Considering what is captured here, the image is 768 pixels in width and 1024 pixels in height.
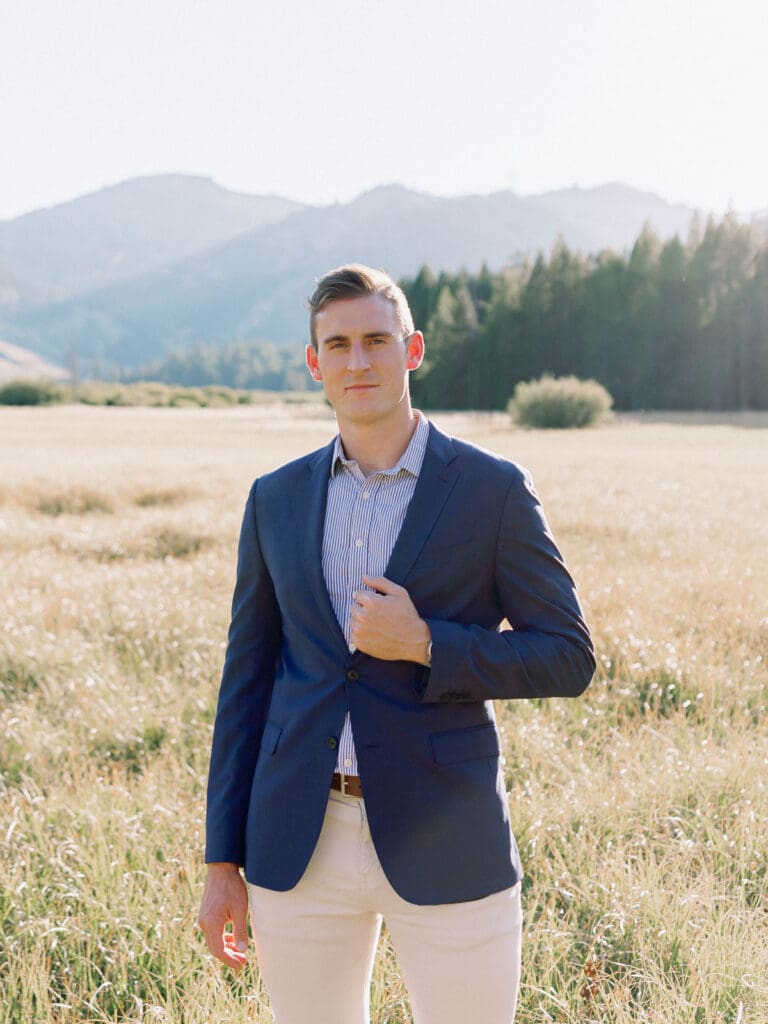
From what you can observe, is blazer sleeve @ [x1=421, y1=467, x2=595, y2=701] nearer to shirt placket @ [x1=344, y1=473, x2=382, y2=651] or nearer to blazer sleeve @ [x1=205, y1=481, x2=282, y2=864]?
shirt placket @ [x1=344, y1=473, x2=382, y2=651]

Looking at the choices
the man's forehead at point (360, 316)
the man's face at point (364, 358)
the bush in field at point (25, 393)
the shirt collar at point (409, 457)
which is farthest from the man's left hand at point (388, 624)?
the bush in field at point (25, 393)

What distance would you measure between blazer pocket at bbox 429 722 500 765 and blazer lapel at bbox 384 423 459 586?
1.35 feet

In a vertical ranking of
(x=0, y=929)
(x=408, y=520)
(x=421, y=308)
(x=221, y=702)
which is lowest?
(x=0, y=929)

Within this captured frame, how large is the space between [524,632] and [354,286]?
39.5 inches

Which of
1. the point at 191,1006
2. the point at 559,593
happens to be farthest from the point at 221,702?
the point at 191,1006

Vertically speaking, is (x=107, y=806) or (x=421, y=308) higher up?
(x=421, y=308)

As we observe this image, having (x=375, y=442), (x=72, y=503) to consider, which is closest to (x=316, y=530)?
(x=375, y=442)

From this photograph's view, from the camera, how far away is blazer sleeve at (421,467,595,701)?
2.16 metres

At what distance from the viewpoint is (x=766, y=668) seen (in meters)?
6.62

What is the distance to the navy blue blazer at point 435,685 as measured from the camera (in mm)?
2184

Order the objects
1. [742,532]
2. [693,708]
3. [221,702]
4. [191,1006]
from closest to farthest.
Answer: [221,702] → [191,1006] → [693,708] → [742,532]

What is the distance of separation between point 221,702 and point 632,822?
2612 mm

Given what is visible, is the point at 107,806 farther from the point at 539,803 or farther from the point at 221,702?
the point at 221,702

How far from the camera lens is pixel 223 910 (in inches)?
97.3
